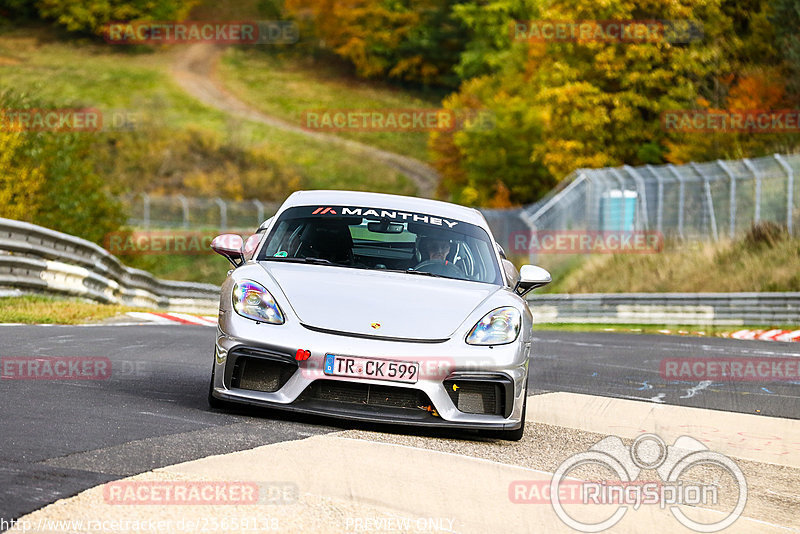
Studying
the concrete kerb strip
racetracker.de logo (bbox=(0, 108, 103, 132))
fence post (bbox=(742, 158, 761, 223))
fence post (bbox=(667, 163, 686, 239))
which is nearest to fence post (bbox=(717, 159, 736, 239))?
fence post (bbox=(742, 158, 761, 223))

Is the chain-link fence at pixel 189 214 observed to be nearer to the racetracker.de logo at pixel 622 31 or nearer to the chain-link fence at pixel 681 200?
the racetracker.de logo at pixel 622 31

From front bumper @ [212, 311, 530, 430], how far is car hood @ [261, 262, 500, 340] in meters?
0.09

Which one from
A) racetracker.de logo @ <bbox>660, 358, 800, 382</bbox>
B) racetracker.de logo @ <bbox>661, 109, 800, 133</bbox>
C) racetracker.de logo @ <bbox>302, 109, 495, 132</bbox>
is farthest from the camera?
racetracker.de logo @ <bbox>302, 109, 495, 132</bbox>

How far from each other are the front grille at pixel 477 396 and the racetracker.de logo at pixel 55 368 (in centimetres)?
302

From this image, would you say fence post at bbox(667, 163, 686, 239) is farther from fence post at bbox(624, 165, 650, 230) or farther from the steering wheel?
the steering wheel

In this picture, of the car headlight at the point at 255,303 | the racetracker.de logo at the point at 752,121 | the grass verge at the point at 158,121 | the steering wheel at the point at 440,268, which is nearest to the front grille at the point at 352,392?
the car headlight at the point at 255,303

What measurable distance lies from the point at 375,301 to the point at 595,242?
2919cm

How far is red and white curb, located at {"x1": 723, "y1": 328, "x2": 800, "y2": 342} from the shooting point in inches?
842

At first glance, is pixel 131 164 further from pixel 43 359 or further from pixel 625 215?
pixel 43 359

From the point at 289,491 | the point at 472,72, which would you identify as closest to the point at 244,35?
the point at 472,72

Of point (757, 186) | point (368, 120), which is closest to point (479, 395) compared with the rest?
point (757, 186)

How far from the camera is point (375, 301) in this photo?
24.6 feet

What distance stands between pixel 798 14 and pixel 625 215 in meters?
12.3

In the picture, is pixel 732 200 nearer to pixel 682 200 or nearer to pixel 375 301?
pixel 682 200
